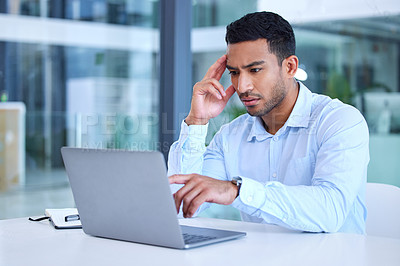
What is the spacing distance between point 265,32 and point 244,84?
21cm

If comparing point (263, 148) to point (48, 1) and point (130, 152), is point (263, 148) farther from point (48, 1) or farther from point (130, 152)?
point (48, 1)

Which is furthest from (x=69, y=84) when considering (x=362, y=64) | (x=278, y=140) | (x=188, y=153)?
(x=278, y=140)

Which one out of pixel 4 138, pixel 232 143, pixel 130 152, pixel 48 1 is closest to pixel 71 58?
pixel 48 1

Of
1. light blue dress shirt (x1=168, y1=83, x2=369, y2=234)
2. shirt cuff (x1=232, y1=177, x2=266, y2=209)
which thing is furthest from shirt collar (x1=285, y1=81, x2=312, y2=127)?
shirt cuff (x1=232, y1=177, x2=266, y2=209)

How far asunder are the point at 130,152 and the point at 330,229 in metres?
0.63

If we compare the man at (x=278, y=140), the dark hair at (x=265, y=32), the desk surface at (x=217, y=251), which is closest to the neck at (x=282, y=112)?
the man at (x=278, y=140)

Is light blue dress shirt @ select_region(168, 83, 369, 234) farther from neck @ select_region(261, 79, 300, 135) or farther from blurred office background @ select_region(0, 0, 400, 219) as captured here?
blurred office background @ select_region(0, 0, 400, 219)

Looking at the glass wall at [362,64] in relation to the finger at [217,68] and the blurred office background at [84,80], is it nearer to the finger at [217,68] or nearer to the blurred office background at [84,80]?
the blurred office background at [84,80]

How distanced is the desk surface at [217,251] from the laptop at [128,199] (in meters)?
0.03

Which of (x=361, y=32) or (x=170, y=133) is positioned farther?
(x=170, y=133)

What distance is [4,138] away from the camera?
3.55 metres

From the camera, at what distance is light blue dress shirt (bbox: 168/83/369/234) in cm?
144

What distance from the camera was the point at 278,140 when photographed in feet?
6.36

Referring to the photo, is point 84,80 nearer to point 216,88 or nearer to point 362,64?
point 216,88
